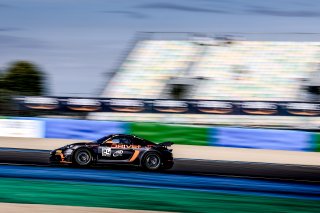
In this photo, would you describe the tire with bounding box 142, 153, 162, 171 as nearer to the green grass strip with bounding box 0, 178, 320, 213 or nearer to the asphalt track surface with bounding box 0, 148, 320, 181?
the asphalt track surface with bounding box 0, 148, 320, 181

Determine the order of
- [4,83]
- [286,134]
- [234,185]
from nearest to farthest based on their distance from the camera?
[234,185] < [286,134] < [4,83]

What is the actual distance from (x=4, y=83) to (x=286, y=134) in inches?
1267

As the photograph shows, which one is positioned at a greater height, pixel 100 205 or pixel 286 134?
pixel 286 134

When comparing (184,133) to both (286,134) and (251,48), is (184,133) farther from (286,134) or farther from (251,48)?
(251,48)

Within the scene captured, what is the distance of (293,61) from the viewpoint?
1470 inches

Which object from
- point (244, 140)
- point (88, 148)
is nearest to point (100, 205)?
point (88, 148)

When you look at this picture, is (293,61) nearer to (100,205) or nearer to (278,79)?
(278,79)

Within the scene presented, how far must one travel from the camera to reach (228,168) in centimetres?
1639

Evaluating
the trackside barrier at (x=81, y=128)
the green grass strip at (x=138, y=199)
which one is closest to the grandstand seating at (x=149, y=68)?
the trackside barrier at (x=81, y=128)

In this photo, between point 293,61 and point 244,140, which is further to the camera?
point 293,61

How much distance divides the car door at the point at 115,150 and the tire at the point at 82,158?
0.84 ft

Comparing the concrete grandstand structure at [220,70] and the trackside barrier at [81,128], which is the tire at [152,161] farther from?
the concrete grandstand structure at [220,70]

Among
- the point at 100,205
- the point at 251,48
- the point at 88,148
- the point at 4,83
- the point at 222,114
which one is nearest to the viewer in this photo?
the point at 100,205

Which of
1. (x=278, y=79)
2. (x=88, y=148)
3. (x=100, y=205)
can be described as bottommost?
(x=100, y=205)
